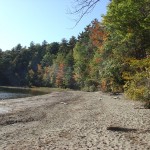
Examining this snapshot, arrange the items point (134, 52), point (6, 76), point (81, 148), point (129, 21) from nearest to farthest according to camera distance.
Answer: point (81, 148) < point (129, 21) < point (134, 52) < point (6, 76)

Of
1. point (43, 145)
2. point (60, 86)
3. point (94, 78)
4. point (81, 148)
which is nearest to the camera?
point (81, 148)

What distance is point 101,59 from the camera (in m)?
62.3

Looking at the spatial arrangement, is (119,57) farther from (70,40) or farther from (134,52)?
(70,40)

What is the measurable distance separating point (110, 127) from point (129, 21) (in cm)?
973

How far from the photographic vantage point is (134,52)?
154 feet

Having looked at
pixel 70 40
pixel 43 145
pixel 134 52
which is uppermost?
pixel 70 40

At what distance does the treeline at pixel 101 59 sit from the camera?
84.2ft

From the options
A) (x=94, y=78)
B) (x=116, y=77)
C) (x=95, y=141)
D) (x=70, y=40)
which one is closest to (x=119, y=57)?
(x=116, y=77)

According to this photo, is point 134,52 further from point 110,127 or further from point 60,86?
point 60,86

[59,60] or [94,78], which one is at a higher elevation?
[59,60]

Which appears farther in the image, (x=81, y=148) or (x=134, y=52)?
(x=134, y=52)

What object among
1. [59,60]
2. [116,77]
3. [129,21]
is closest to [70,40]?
[59,60]

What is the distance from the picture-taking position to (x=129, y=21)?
25781 millimetres

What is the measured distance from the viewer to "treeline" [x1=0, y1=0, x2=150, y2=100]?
2567 cm
